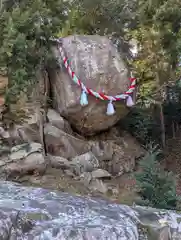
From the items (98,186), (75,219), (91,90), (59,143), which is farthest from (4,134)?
(75,219)

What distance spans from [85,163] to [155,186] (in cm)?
350

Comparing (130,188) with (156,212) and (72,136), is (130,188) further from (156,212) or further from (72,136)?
(156,212)

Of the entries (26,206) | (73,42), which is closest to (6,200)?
(26,206)

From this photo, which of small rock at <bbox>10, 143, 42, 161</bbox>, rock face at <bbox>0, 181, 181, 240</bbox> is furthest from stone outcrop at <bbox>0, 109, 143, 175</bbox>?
rock face at <bbox>0, 181, 181, 240</bbox>

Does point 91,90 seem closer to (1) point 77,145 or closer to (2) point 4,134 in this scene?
(1) point 77,145

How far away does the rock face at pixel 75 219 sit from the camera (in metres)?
2.25

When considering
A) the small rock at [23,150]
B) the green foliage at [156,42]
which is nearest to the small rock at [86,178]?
the small rock at [23,150]

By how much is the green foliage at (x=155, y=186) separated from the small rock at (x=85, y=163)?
9.74 ft

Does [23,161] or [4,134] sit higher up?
[4,134]

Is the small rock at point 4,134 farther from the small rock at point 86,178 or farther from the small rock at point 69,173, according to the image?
the small rock at point 86,178

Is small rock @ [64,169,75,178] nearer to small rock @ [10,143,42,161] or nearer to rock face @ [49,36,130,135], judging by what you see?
small rock @ [10,143,42,161]

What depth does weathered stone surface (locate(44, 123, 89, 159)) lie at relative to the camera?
7.97 m

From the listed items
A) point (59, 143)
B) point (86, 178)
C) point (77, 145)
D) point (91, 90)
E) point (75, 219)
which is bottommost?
point (86, 178)

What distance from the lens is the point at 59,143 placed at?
8039mm
